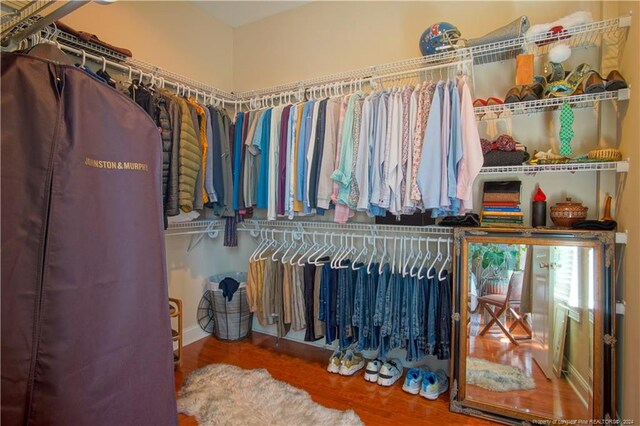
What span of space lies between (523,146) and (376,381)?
1.69 meters

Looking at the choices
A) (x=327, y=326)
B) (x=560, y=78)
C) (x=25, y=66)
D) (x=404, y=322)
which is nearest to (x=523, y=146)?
(x=560, y=78)

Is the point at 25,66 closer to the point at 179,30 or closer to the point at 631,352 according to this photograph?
the point at 179,30

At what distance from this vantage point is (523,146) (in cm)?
184

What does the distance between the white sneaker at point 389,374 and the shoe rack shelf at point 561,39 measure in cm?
199

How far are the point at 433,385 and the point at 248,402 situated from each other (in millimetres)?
1096

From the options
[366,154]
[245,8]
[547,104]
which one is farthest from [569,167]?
[245,8]

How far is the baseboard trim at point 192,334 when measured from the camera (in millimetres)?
2604

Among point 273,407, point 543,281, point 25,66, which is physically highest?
point 25,66

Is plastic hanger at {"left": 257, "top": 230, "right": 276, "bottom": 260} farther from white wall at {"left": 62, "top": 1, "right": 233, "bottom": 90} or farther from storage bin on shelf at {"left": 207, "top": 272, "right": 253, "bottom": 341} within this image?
white wall at {"left": 62, "top": 1, "right": 233, "bottom": 90}

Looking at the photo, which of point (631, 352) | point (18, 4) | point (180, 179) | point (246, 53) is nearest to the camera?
point (18, 4)

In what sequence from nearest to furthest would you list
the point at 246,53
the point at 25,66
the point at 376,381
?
the point at 25,66 → the point at 376,381 → the point at 246,53

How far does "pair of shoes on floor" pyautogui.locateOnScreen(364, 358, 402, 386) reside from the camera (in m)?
2.07

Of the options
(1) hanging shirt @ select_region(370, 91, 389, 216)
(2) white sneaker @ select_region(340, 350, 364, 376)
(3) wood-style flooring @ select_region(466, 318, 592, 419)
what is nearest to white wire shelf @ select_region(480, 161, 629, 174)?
(1) hanging shirt @ select_region(370, 91, 389, 216)

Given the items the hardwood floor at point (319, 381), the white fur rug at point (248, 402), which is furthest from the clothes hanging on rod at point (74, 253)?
the hardwood floor at point (319, 381)
